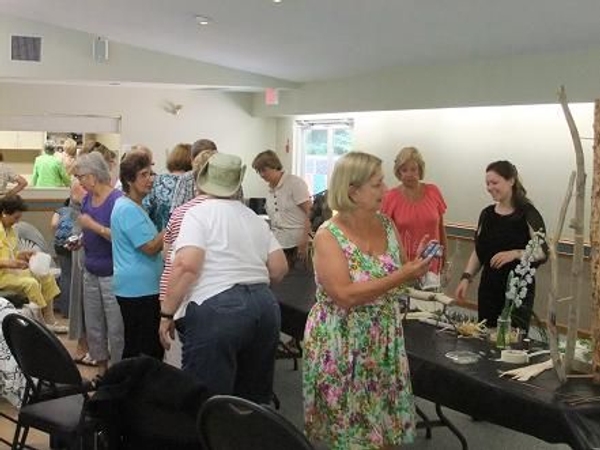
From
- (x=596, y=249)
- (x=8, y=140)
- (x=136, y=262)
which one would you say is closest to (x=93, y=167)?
(x=136, y=262)

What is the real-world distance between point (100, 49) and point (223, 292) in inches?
226

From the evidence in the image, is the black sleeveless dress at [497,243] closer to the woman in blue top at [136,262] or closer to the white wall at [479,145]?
the woman in blue top at [136,262]

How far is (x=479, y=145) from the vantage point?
6730 millimetres

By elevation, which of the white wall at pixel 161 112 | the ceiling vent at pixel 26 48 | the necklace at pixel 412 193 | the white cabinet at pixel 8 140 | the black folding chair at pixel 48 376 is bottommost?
the black folding chair at pixel 48 376

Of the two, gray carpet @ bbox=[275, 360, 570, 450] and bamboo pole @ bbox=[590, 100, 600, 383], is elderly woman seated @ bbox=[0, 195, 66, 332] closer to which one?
gray carpet @ bbox=[275, 360, 570, 450]

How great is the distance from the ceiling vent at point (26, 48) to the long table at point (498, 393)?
5.79m

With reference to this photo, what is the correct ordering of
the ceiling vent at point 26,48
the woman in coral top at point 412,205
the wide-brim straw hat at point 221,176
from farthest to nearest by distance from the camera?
the ceiling vent at point 26,48 → the woman in coral top at point 412,205 → the wide-brim straw hat at point 221,176

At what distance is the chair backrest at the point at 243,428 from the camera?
1.81 metres

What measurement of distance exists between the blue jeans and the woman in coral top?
1.55 m

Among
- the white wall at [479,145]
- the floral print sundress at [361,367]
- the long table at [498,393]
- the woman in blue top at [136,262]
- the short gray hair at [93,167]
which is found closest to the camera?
the long table at [498,393]

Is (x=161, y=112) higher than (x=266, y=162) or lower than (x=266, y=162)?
higher

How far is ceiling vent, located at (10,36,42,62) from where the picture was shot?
7549 mm

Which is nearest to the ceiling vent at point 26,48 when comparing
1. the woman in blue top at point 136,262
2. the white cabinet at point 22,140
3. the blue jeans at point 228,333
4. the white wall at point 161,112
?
the white wall at point 161,112

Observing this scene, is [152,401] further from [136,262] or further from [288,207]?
[288,207]
